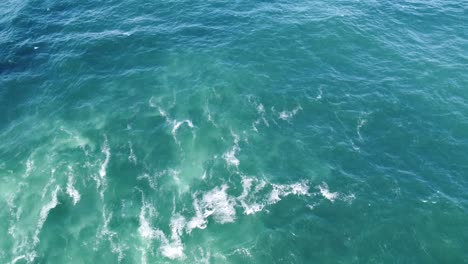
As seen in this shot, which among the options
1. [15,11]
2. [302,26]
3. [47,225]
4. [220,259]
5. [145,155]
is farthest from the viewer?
[15,11]

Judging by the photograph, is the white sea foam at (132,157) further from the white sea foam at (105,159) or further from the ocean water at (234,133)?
the white sea foam at (105,159)

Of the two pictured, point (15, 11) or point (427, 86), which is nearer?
point (427, 86)

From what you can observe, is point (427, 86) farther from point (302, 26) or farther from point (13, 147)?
point (13, 147)

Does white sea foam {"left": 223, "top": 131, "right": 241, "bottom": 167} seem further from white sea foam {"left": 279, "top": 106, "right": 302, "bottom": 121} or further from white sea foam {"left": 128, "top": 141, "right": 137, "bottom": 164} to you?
white sea foam {"left": 128, "top": 141, "right": 137, "bottom": 164}

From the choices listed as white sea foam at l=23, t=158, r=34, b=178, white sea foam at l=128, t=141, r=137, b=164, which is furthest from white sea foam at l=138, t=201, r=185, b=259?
white sea foam at l=23, t=158, r=34, b=178

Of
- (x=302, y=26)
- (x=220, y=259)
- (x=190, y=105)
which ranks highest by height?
(x=302, y=26)

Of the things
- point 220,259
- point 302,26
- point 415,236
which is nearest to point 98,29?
point 302,26

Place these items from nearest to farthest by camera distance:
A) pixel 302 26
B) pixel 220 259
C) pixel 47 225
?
1. pixel 220 259
2. pixel 47 225
3. pixel 302 26
